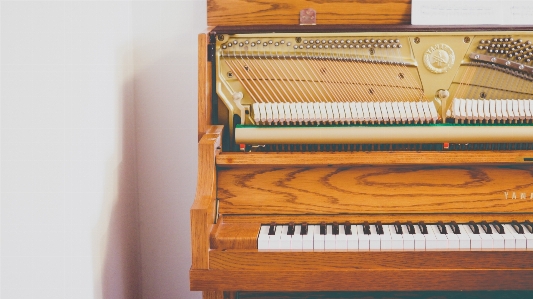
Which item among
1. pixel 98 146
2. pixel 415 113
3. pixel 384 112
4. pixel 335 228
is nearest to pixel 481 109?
pixel 415 113

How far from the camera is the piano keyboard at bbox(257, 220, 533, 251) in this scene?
182 cm

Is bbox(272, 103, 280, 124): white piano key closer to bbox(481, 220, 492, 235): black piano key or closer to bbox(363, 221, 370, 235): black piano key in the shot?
bbox(363, 221, 370, 235): black piano key

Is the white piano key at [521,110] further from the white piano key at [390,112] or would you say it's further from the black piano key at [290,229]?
the black piano key at [290,229]

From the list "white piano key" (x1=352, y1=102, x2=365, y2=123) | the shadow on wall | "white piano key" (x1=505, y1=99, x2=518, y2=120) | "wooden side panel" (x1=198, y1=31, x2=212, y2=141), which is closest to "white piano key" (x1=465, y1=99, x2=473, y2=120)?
"white piano key" (x1=505, y1=99, x2=518, y2=120)

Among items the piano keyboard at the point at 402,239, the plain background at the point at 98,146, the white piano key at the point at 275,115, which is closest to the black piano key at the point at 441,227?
the piano keyboard at the point at 402,239

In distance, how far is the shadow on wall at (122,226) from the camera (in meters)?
2.19

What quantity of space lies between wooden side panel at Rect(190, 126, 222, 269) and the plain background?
43 cm

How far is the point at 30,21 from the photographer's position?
61.7 inches

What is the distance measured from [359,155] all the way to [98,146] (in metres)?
1.01

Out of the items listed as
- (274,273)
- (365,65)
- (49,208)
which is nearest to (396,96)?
(365,65)

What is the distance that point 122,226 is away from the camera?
8.12ft

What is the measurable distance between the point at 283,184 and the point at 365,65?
1.86 ft

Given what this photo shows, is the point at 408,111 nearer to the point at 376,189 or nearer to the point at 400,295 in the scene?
the point at 376,189

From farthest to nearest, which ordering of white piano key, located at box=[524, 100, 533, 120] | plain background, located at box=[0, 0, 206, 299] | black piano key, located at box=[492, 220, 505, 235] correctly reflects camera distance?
white piano key, located at box=[524, 100, 533, 120]
black piano key, located at box=[492, 220, 505, 235]
plain background, located at box=[0, 0, 206, 299]
